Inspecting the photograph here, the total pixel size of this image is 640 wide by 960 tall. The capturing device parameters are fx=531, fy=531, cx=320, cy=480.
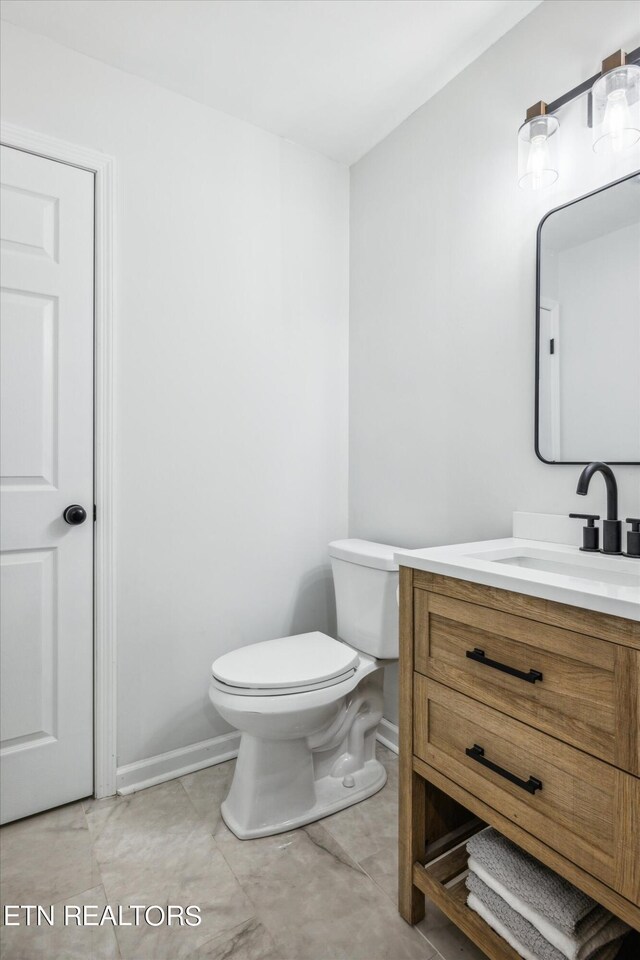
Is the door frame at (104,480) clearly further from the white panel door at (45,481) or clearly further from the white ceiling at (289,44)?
the white ceiling at (289,44)

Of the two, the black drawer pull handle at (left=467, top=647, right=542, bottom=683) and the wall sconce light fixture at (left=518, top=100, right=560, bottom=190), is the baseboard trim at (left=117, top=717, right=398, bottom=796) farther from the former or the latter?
the wall sconce light fixture at (left=518, top=100, right=560, bottom=190)

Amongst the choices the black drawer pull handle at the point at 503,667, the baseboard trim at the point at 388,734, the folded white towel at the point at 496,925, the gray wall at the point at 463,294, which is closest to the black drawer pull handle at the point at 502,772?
the black drawer pull handle at the point at 503,667

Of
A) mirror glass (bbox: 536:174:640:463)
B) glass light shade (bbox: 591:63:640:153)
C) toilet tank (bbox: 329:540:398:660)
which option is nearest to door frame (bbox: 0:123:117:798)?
toilet tank (bbox: 329:540:398:660)

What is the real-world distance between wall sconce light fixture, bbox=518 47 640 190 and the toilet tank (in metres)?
1.19

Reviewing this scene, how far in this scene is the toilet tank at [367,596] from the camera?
1746 millimetres

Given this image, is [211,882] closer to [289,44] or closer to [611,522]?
[611,522]

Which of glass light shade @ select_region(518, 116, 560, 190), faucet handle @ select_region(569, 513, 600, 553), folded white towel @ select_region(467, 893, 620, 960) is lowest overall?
folded white towel @ select_region(467, 893, 620, 960)

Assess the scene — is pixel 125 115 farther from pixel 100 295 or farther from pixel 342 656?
pixel 342 656

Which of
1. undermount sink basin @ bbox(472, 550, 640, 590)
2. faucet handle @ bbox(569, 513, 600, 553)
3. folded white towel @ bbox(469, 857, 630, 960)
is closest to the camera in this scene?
folded white towel @ bbox(469, 857, 630, 960)

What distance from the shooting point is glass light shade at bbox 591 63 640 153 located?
123cm

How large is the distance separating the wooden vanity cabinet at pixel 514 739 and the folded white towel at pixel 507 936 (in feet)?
0.04

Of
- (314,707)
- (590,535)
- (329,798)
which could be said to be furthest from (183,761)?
(590,535)

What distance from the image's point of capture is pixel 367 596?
1812 mm

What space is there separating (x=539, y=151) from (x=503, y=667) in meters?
1.32
